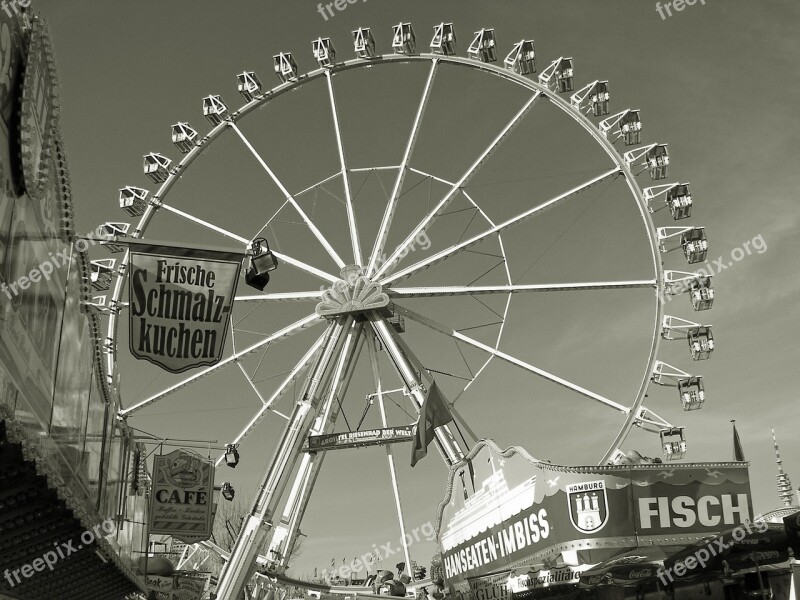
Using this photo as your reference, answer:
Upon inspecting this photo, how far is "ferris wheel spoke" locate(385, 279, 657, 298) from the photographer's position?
68.3 ft

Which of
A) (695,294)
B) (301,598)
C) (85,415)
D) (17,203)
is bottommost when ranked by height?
(301,598)

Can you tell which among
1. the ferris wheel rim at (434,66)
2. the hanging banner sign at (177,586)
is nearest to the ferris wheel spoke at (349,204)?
the ferris wheel rim at (434,66)

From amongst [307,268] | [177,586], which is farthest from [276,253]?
[177,586]

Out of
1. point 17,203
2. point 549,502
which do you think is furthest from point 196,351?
point 549,502

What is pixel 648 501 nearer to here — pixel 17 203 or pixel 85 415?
pixel 85 415

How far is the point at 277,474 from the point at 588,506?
10.3 meters

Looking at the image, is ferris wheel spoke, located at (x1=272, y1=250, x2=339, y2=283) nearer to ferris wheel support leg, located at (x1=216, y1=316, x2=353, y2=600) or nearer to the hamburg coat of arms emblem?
ferris wheel support leg, located at (x1=216, y1=316, x2=353, y2=600)

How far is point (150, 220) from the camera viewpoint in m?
25.0

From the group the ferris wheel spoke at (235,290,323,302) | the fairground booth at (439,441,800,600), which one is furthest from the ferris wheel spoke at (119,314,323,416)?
the fairground booth at (439,441,800,600)

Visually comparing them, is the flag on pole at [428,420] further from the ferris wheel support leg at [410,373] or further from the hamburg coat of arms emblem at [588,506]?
the hamburg coat of arms emblem at [588,506]

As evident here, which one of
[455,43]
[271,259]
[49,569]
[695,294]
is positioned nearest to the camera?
[49,569]

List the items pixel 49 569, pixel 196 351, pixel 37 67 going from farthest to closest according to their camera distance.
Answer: pixel 196 351 < pixel 49 569 < pixel 37 67

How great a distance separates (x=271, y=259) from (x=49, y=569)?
407cm

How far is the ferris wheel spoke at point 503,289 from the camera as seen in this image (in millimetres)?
20828
